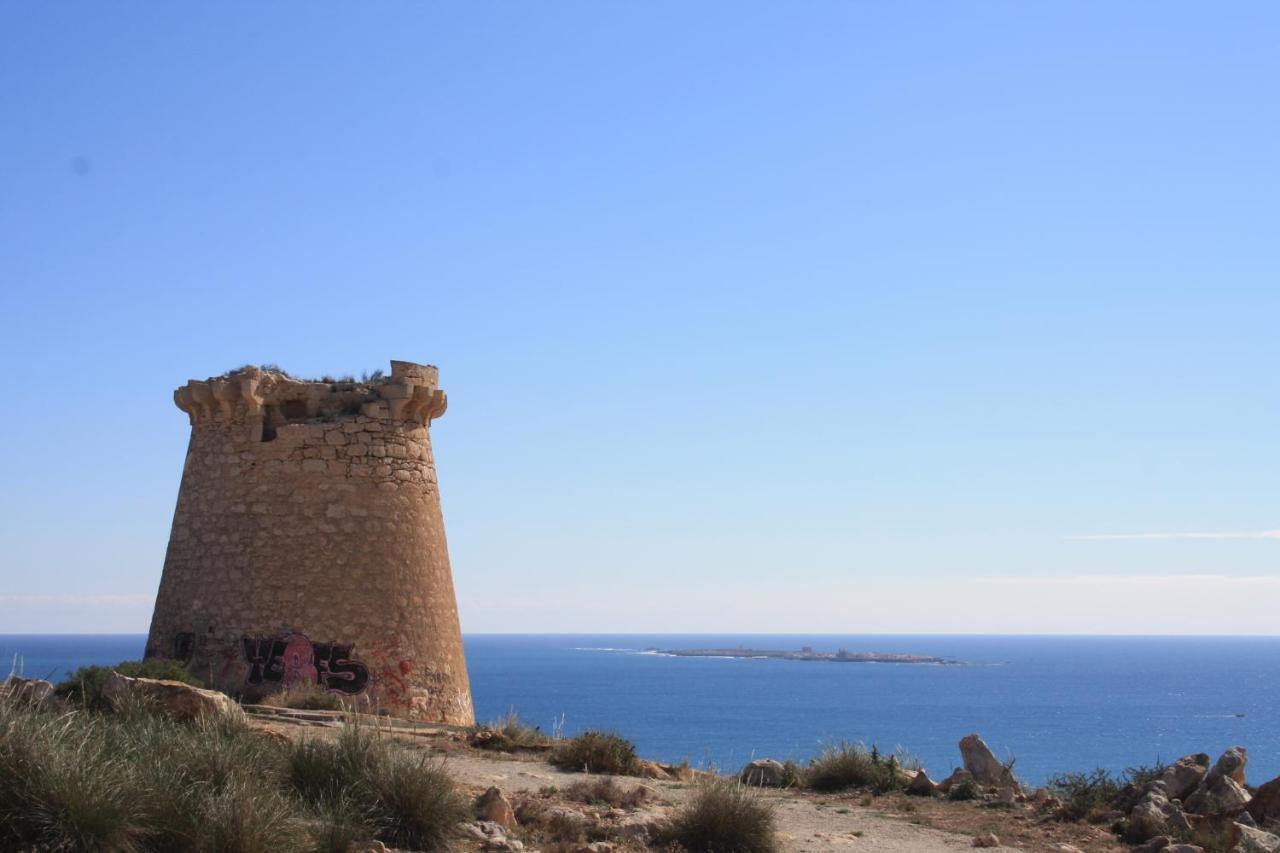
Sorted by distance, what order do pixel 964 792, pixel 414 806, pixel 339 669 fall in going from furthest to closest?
pixel 339 669 < pixel 964 792 < pixel 414 806

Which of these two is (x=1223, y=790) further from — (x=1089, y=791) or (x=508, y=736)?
(x=508, y=736)

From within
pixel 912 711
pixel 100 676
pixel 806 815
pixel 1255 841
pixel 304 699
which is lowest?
pixel 912 711

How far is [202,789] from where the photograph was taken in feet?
24.8

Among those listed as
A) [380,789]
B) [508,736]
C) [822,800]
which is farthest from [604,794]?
[508,736]

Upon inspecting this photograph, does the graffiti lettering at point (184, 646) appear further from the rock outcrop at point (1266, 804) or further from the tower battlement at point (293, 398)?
the rock outcrop at point (1266, 804)

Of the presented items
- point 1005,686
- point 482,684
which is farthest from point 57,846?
point 1005,686

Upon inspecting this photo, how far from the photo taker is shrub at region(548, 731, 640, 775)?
496 inches

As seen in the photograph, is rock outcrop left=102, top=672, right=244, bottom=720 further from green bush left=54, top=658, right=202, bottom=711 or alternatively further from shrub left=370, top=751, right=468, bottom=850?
shrub left=370, top=751, right=468, bottom=850

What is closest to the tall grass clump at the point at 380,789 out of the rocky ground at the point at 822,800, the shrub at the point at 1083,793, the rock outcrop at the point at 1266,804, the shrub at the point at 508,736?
the rocky ground at the point at 822,800

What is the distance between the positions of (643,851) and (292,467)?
29.4ft

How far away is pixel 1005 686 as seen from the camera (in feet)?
456

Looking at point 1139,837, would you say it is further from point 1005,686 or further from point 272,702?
point 1005,686

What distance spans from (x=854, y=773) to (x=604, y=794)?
406cm

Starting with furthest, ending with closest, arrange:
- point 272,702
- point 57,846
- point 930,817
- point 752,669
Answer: point 752,669 < point 272,702 < point 930,817 < point 57,846
